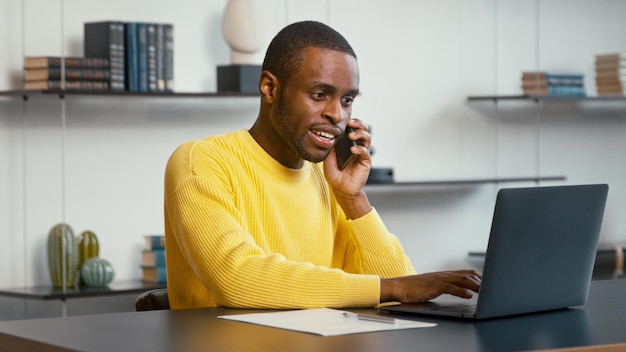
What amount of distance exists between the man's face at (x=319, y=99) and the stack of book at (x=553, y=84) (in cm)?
338

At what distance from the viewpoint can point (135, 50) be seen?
412 centimetres

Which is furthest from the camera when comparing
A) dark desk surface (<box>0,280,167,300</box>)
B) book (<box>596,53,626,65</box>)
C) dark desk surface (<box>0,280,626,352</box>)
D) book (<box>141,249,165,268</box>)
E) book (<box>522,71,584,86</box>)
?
book (<box>596,53,626,65</box>)

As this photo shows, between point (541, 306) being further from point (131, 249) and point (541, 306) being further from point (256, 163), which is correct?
point (131, 249)

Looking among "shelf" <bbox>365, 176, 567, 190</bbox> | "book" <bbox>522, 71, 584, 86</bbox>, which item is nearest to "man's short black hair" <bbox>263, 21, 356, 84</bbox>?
"shelf" <bbox>365, 176, 567, 190</bbox>

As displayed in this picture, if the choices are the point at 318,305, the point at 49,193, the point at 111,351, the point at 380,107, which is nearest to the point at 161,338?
the point at 111,351

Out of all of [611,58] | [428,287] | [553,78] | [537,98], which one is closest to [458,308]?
[428,287]

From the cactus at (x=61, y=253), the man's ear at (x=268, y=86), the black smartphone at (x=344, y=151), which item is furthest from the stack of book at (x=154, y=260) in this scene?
the man's ear at (x=268, y=86)

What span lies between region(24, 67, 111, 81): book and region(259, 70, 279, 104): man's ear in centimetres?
200

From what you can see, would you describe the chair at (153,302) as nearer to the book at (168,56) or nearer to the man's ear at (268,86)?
the man's ear at (268,86)

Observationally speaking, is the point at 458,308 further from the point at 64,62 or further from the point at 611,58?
the point at 611,58

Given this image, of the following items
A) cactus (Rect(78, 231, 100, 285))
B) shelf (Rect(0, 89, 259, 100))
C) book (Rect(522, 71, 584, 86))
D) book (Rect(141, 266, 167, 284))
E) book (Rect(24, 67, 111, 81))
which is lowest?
book (Rect(141, 266, 167, 284))

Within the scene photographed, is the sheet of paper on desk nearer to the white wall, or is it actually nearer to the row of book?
the row of book

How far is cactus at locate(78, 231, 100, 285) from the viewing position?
13.8 ft

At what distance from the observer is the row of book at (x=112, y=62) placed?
405cm
